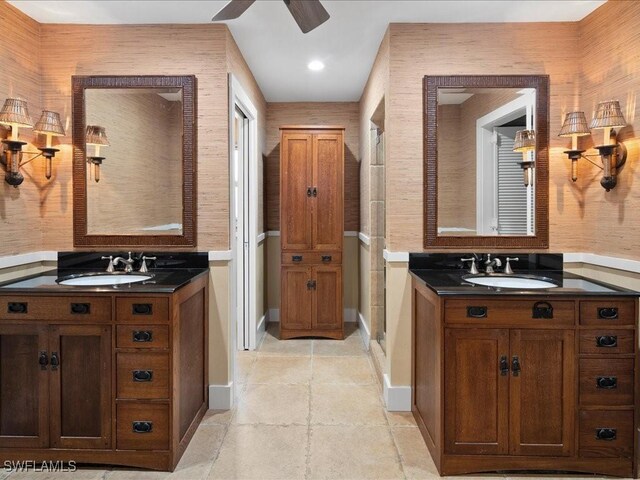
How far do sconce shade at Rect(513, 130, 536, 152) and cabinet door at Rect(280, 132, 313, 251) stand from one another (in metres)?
2.17

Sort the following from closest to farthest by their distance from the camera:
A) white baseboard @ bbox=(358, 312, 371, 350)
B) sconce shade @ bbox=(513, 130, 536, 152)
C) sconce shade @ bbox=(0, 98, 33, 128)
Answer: sconce shade @ bbox=(0, 98, 33, 128) < sconce shade @ bbox=(513, 130, 536, 152) < white baseboard @ bbox=(358, 312, 371, 350)

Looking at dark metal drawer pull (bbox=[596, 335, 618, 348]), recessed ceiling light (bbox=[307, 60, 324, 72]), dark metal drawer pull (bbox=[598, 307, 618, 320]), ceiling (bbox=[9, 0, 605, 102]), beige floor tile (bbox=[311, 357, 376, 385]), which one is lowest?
beige floor tile (bbox=[311, 357, 376, 385])

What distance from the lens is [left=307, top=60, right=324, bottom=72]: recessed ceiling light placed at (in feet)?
12.5

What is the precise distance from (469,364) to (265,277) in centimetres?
331

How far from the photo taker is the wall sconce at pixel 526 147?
2945 millimetres

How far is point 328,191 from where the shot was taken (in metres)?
4.65

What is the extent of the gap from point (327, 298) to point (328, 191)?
1.10 metres

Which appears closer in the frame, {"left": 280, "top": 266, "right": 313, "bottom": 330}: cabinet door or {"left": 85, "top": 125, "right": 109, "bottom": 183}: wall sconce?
{"left": 85, "top": 125, "right": 109, "bottom": 183}: wall sconce

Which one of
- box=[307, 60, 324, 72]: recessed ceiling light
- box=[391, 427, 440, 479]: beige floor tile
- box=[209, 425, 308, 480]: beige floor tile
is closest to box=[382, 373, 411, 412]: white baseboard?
box=[391, 427, 440, 479]: beige floor tile

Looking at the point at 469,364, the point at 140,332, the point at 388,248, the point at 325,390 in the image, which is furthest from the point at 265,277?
the point at 469,364

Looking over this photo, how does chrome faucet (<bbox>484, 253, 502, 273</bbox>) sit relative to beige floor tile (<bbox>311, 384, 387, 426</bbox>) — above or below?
above

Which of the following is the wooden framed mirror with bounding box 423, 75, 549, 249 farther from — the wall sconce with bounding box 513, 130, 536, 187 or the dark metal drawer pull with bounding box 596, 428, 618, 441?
the dark metal drawer pull with bounding box 596, 428, 618, 441

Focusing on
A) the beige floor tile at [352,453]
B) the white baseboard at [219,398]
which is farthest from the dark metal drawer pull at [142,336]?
the beige floor tile at [352,453]

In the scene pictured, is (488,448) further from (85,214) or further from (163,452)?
(85,214)
